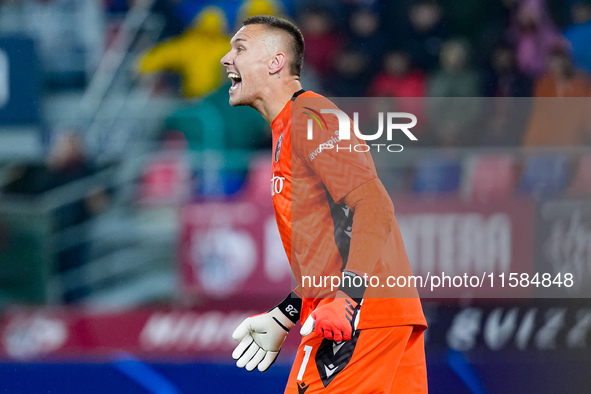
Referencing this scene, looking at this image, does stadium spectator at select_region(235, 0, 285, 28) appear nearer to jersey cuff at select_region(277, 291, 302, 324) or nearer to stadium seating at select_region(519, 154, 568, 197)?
stadium seating at select_region(519, 154, 568, 197)

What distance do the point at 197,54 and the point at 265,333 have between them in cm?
342

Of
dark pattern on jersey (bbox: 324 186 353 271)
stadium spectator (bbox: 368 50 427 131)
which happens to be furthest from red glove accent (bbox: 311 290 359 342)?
stadium spectator (bbox: 368 50 427 131)

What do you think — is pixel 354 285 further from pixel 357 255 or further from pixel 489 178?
pixel 489 178

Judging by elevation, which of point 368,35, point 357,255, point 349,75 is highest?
point 368,35

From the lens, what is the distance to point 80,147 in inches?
225

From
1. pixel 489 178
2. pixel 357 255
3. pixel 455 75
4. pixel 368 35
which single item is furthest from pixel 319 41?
pixel 357 255

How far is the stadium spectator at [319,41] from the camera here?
612 centimetres

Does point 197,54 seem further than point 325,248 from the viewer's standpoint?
Yes

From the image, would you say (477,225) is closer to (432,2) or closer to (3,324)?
(432,2)

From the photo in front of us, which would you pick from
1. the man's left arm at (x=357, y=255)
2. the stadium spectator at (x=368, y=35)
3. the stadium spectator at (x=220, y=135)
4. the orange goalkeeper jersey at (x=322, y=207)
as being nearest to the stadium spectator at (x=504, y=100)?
the stadium spectator at (x=368, y=35)

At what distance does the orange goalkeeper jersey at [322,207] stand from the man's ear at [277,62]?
0.17m

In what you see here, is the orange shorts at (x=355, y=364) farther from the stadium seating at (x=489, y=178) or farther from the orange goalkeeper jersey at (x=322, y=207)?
the stadium seating at (x=489, y=178)

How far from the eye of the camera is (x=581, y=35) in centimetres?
590

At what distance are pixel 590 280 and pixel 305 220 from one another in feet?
9.96
